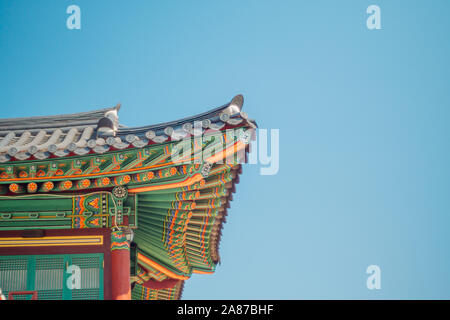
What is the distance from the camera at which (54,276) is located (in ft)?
30.4

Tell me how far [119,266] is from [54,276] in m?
1.01

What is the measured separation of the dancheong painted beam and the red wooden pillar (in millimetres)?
15

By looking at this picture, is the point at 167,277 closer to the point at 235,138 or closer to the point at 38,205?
the point at 38,205

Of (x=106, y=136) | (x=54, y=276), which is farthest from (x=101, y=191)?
(x=54, y=276)

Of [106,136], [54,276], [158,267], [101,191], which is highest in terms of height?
[106,136]

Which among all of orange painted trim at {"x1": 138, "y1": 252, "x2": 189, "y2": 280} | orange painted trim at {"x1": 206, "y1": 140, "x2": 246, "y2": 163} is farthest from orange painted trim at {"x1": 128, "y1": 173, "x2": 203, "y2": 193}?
orange painted trim at {"x1": 138, "y1": 252, "x2": 189, "y2": 280}

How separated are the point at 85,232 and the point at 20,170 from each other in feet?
4.50

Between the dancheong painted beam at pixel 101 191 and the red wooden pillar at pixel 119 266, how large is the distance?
15mm

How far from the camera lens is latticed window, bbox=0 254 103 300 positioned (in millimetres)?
9211

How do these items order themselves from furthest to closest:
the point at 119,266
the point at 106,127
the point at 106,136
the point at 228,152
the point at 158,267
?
the point at 158,267 < the point at 106,127 < the point at 106,136 < the point at 119,266 < the point at 228,152

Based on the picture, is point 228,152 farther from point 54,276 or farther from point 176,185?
point 54,276

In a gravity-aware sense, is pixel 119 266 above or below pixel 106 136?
below

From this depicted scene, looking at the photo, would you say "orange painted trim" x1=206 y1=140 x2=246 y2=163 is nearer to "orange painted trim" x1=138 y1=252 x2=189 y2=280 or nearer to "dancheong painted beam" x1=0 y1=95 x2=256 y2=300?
"dancheong painted beam" x1=0 y1=95 x2=256 y2=300

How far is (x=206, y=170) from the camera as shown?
908cm
